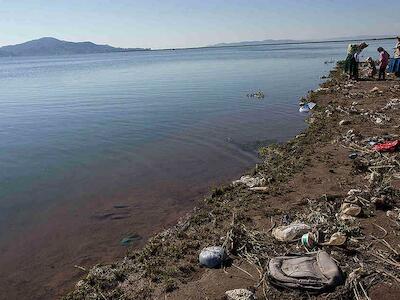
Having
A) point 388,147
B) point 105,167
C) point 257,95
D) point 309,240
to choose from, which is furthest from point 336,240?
point 257,95

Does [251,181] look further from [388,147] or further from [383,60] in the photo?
[383,60]

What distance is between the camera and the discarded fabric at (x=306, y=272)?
20.7 ft

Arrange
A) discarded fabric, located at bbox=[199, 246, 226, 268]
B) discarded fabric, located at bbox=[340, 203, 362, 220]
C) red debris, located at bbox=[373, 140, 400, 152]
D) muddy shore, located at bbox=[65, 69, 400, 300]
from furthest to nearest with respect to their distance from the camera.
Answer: red debris, located at bbox=[373, 140, 400, 152]
discarded fabric, located at bbox=[340, 203, 362, 220]
discarded fabric, located at bbox=[199, 246, 226, 268]
muddy shore, located at bbox=[65, 69, 400, 300]

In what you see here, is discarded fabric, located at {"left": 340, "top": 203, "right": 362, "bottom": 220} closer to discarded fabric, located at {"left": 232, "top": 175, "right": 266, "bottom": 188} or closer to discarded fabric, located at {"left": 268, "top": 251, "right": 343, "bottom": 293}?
discarded fabric, located at {"left": 268, "top": 251, "right": 343, "bottom": 293}

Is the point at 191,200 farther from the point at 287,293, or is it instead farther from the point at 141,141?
the point at 141,141

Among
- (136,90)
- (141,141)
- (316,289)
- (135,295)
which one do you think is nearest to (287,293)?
(316,289)

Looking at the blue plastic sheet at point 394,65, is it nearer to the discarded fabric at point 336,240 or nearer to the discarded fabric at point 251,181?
the discarded fabric at point 251,181

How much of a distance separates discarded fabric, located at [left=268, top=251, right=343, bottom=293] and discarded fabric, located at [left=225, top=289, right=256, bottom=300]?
510mm

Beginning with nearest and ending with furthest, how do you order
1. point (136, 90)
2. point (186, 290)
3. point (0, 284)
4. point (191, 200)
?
1. point (186, 290)
2. point (0, 284)
3. point (191, 200)
4. point (136, 90)

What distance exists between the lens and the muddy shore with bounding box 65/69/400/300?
6.75 metres

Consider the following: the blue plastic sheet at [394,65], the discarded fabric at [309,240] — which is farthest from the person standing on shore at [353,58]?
the discarded fabric at [309,240]

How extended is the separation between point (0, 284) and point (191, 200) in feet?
17.8

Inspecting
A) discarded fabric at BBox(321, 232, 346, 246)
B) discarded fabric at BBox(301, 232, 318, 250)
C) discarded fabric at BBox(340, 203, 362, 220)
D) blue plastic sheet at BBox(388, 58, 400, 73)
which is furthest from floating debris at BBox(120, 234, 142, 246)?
blue plastic sheet at BBox(388, 58, 400, 73)

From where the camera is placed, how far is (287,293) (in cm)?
634
